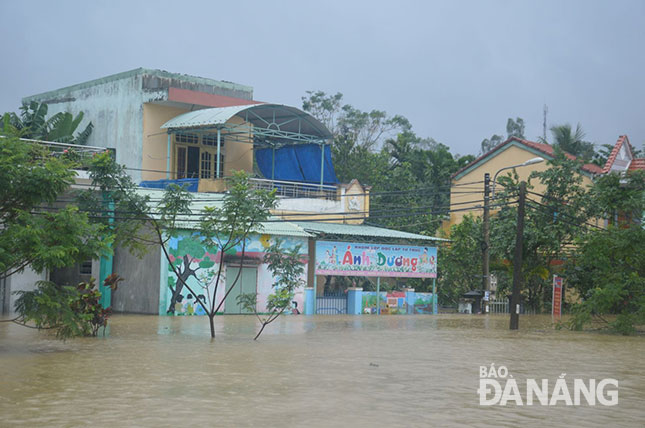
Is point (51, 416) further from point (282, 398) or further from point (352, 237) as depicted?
point (352, 237)

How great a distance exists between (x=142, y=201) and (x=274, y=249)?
4.15 metres

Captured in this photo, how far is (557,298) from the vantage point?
3997cm

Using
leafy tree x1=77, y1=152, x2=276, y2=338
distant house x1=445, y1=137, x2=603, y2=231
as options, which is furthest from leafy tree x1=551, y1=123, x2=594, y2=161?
leafy tree x1=77, y1=152, x2=276, y2=338

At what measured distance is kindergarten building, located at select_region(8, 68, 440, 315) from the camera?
108 feet

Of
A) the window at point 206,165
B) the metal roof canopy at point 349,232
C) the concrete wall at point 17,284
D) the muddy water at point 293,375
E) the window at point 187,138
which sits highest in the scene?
the window at point 187,138

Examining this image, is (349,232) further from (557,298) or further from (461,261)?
(557,298)

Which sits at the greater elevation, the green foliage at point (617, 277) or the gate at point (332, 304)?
the green foliage at point (617, 277)

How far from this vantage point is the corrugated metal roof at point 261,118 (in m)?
37.8

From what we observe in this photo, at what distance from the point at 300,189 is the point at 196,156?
5.96 meters

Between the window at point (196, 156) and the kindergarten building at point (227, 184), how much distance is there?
56 millimetres

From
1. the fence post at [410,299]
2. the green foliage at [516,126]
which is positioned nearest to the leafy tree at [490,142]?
the green foliage at [516,126]

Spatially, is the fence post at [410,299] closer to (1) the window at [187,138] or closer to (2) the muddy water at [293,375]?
(2) the muddy water at [293,375]

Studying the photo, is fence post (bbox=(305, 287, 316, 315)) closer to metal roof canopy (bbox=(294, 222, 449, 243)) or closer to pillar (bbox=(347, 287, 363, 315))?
pillar (bbox=(347, 287, 363, 315))

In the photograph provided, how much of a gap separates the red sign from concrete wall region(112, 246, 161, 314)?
19546 millimetres
